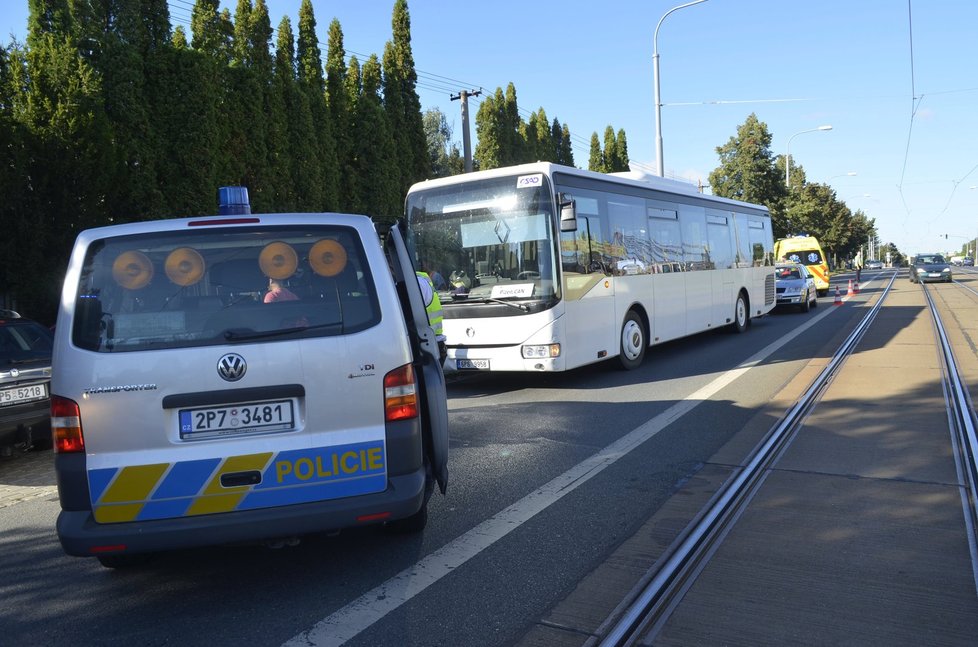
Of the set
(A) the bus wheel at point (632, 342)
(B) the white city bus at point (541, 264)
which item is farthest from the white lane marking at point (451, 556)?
(A) the bus wheel at point (632, 342)

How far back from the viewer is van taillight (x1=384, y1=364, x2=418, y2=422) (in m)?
3.69

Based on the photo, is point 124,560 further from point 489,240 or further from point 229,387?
point 489,240

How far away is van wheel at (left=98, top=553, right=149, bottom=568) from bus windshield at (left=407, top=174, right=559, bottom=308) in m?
→ 5.94

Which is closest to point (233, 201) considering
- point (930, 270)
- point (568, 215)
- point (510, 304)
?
point (510, 304)

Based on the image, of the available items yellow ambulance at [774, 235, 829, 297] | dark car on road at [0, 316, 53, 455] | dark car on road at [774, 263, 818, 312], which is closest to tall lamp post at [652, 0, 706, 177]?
dark car on road at [774, 263, 818, 312]

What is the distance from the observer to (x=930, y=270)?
4094cm

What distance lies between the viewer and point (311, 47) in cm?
2667

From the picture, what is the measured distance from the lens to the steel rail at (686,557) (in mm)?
3342

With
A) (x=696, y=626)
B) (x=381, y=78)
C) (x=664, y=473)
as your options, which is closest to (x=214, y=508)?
(x=696, y=626)

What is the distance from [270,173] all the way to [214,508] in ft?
60.5

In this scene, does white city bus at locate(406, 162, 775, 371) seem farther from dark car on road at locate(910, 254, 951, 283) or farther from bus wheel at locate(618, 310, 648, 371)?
dark car on road at locate(910, 254, 951, 283)

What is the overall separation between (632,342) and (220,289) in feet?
27.7

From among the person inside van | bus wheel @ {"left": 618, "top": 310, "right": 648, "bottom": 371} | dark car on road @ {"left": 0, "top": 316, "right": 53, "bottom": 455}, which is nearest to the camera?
the person inside van

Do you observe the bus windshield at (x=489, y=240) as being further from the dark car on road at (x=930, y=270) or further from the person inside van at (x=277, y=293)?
the dark car on road at (x=930, y=270)
